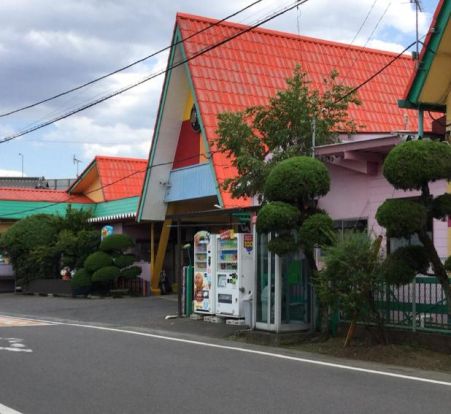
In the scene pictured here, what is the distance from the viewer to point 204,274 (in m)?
17.0

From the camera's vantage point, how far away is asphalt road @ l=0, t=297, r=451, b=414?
7320 millimetres

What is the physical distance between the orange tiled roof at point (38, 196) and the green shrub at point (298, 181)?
2521cm

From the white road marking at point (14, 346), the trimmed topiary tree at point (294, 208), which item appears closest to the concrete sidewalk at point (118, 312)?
the trimmed topiary tree at point (294, 208)

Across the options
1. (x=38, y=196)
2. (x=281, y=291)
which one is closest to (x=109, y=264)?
(x=38, y=196)

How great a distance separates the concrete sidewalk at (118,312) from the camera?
15695mm

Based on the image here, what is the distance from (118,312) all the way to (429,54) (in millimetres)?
12242

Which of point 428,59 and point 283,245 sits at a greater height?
point 428,59

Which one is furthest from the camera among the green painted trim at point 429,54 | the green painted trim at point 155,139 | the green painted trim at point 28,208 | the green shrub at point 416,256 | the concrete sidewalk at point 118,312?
the green painted trim at point 28,208

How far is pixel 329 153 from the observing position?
1509 centimetres

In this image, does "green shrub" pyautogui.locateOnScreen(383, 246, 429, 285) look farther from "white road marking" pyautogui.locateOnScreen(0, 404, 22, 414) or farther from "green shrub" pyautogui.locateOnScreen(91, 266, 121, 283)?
"green shrub" pyautogui.locateOnScreen(91, 266, 121, 283)

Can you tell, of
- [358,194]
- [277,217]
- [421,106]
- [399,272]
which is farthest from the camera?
[358,194]

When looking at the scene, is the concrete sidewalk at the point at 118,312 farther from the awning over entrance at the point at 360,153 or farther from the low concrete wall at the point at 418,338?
the awning over entrance at the point at 360,153

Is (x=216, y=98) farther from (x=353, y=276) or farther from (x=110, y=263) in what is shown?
(x=353, y=276)

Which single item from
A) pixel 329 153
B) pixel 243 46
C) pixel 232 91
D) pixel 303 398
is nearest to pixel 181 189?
pixel 232 91
